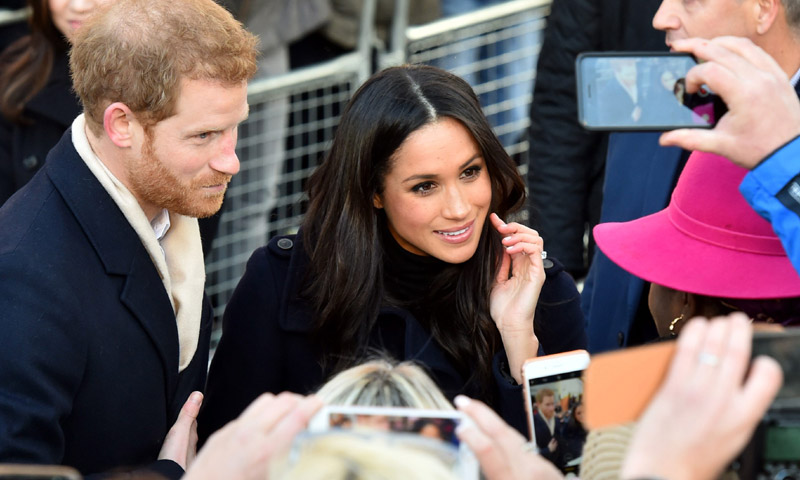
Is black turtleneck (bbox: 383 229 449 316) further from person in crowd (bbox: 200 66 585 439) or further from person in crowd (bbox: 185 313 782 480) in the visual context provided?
person in crowd (bbox: 185 313 782 480)

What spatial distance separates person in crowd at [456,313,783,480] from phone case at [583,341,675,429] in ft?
0.09

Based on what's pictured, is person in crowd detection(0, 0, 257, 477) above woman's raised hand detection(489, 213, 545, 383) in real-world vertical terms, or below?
above

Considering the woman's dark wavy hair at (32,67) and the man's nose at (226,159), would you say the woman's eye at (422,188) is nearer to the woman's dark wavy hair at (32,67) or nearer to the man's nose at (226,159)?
the man's nose at (226,159)

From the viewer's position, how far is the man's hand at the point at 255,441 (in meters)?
1.81

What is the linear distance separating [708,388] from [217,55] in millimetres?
1745

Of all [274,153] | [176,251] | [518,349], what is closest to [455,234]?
[518,349]

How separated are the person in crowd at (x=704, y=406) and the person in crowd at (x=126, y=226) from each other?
150 cm

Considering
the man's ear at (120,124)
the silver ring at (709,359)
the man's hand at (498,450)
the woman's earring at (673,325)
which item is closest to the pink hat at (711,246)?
the woman's earring at (673,325)

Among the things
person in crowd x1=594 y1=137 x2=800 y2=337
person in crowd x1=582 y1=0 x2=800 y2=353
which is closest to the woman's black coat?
person in crowd x1=582 y1=0 x2=800 y2=353

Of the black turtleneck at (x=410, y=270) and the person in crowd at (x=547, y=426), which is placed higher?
the person in crowd at (x=547, y=426)

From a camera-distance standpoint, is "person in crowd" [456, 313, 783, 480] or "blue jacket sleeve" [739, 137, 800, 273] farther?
"blue jacket sleeve" [739, 137, 800, 273]

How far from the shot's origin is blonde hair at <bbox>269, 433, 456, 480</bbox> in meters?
1.70

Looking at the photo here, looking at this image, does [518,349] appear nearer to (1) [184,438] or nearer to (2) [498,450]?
(1) [184,438]

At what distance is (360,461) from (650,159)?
202 centimetres
